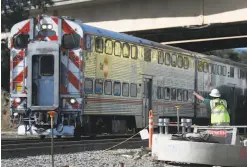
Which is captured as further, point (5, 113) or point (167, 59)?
point (5, 113)

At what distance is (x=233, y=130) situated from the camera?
10.4m

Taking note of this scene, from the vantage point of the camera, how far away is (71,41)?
16.3 meters

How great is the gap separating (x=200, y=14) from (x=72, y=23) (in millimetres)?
13698

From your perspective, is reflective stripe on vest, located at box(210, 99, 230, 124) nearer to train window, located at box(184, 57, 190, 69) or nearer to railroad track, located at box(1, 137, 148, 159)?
railroad track, located at box(1, 137, 148, 159)

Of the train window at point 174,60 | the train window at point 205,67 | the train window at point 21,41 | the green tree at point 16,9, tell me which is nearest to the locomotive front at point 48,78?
the train window at point 21,41

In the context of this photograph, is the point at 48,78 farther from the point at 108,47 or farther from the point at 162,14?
the point at 162,14

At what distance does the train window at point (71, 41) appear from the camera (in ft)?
53.2

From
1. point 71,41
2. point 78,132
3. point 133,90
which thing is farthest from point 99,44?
point 78,132

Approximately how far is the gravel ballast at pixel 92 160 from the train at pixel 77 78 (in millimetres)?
3398

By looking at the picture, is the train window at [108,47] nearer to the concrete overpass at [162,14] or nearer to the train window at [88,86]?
the train window at [88,86]

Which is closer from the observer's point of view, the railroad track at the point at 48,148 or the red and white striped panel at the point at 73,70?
the railroad track at the point at 48,148

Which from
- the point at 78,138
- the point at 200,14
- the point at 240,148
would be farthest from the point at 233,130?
the point at 200,14

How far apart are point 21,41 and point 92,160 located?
7.18 m

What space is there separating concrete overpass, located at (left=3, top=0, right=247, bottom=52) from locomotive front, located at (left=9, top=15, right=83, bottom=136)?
43.9 feet
